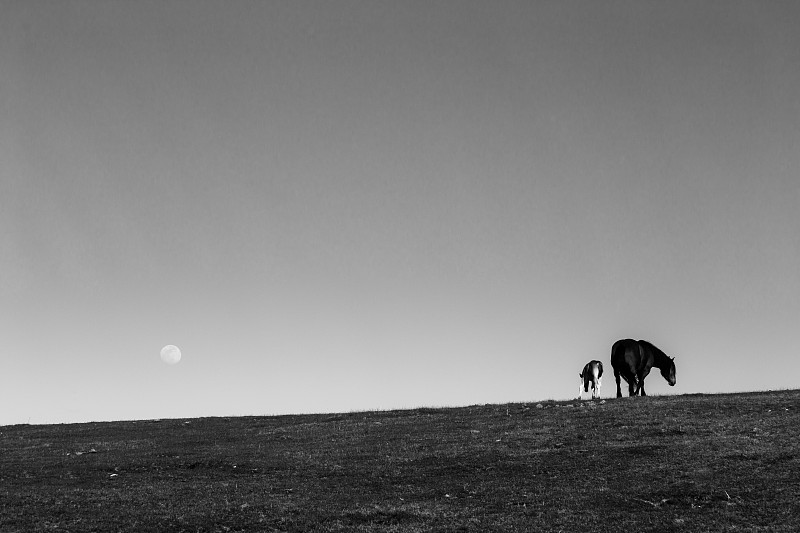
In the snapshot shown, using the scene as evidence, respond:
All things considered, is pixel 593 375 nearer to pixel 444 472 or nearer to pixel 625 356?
pixel 625 356

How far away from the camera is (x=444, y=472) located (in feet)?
84.6

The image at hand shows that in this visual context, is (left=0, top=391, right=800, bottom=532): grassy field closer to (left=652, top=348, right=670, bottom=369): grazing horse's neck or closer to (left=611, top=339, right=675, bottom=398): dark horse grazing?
(left=611, top=339, right=675, bottom=398): dark horse grazing

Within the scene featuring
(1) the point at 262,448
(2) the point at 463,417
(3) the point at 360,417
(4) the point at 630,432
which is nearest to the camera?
(4) the point at 630,432

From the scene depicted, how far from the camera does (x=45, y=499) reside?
22719mm

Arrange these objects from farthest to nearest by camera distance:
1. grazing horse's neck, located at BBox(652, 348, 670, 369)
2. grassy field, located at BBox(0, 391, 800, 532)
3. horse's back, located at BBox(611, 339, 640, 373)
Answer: grazing horse's neck, located at BBox(652, 348, 670, 369), horse's back, located at BBox(611, 339, 640, 373), grassy field, located at BBox(0, 391, 800, 532)

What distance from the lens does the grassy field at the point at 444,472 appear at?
19375 millimetres

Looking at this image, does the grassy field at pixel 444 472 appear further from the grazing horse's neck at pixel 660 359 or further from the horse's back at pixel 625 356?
the grazing horse's neck at pixel 660 359

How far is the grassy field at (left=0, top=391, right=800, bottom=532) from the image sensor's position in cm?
1938

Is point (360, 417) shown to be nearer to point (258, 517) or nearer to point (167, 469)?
point (167, 469)

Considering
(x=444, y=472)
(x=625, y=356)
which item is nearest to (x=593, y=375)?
(x=625, y=356)

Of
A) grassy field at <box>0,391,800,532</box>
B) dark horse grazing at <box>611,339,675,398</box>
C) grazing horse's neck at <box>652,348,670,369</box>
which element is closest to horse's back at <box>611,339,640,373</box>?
dark horse grazing at <box>611,339,675,398</box>

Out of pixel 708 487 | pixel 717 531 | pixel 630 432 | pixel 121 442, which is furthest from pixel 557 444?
pixel 121 442

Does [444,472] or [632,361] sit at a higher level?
[632,361]

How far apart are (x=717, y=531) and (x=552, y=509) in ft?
13.9
